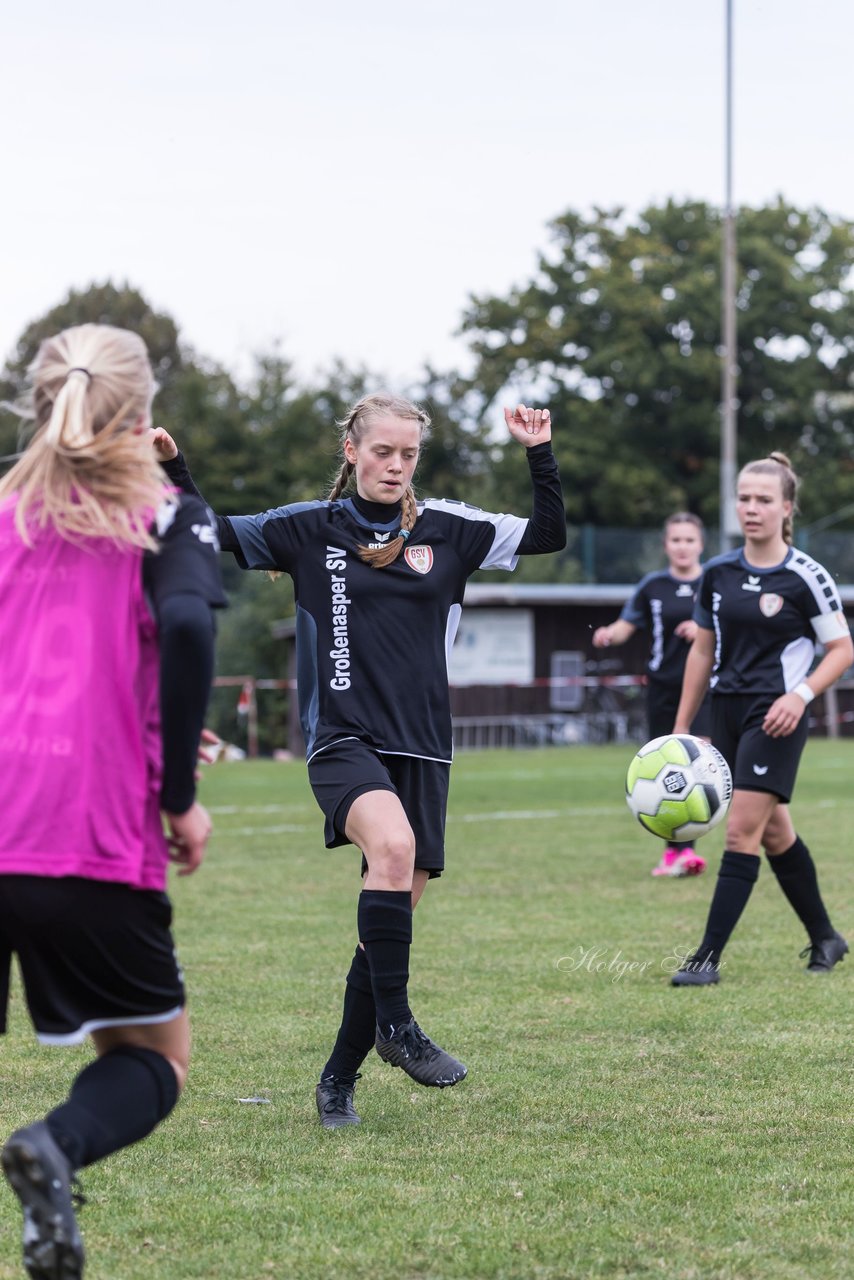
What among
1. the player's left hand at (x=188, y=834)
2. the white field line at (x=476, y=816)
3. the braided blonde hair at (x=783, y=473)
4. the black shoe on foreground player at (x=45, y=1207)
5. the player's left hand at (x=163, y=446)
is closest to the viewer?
the black shoe on foreground player at (x=45, y=1207)

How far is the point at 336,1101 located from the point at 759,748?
2869mm

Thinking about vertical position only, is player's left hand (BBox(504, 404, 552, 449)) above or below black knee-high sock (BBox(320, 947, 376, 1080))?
above

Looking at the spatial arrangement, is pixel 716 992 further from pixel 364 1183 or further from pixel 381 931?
pixel 364 1183

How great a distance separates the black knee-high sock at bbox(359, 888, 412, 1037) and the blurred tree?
41453 mm

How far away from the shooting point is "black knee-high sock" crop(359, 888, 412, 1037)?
15.0 feet

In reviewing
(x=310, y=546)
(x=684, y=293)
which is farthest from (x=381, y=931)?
(x=684, y=293)

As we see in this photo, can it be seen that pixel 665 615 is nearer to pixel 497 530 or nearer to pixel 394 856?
pixel 497 530

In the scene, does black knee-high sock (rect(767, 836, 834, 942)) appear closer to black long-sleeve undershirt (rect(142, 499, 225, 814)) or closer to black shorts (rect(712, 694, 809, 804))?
black shorts (rect(712, 694, 809, 804))

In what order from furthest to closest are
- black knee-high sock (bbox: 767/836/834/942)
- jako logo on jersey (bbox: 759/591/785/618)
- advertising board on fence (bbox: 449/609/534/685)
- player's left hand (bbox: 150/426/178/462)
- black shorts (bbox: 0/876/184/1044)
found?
advertising board on fence (bbox: 449/609/534/685) → black knee-high sock (bbox: 767/836/834/942) → jako logo on jersey (bbox: 759/591/785/618) → player's left hand (bbox: 150/426/178/462) → black shorts (bbox: 0/876/184/1044)

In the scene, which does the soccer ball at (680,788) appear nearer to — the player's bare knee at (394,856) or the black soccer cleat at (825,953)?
the black soccer cleat at (825,953)

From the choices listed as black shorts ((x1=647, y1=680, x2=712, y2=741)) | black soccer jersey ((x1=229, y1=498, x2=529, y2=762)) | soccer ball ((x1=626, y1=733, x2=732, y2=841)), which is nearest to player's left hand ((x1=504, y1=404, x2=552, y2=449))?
black soccer jersey ((x1=229, y1=498, x2=529, y2=762))

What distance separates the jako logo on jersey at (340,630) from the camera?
4719 millimetres

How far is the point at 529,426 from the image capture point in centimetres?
486

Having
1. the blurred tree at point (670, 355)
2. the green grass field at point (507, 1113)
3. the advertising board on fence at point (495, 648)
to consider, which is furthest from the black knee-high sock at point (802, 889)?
the blurred tree at point (670, 355)
